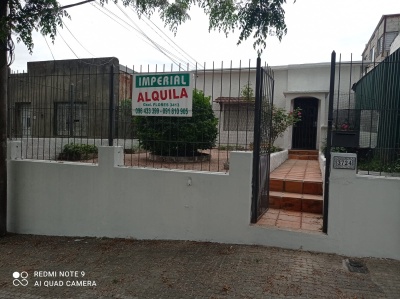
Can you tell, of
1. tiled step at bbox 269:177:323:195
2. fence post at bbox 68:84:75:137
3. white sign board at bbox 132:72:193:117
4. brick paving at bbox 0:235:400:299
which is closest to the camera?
brick paving at bbox 0:235:400:299

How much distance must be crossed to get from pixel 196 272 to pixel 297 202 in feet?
7.71

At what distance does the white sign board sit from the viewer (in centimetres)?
520

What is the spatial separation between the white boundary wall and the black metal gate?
0.56ft

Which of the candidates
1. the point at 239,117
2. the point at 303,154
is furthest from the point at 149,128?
the point at 303,154

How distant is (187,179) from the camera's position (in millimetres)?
4934

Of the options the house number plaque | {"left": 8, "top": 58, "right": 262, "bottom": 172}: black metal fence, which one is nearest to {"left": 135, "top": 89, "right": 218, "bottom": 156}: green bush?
{"left": 8, "top": 58, "right": 262, "bottom": 172}: black metal fence

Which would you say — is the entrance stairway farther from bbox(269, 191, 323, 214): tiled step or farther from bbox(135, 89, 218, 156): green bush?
bbox(135, 89, 218, 156): green bush

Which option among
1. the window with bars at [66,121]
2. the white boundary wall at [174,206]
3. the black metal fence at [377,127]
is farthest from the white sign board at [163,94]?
the black metal fence at [377,127]

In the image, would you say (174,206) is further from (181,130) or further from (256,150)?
(181,130)

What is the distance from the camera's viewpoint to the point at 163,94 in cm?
535

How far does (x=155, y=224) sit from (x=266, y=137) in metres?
2.44

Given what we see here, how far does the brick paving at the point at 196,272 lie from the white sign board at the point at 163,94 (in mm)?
2235

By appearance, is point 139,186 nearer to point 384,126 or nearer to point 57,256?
point 57,256

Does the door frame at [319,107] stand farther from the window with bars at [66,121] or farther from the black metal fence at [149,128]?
the window with bars at [66,121]
